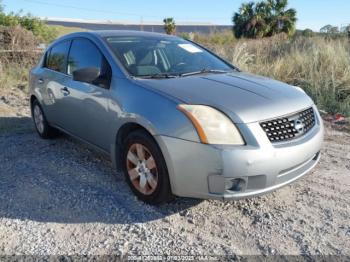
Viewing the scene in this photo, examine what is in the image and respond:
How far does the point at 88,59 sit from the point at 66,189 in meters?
1.52

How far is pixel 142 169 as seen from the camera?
3506 mm

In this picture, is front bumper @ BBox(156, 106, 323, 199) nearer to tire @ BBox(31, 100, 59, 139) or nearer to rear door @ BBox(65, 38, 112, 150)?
rear door @ BBox(65, 38, 112, 150)

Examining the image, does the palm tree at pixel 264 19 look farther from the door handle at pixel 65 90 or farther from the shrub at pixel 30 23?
the door handle at pixel 65 90

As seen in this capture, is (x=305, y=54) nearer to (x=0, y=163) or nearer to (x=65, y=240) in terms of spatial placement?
(x=0, y=163)

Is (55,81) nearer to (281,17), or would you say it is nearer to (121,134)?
(121,134)

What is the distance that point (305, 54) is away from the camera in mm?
10000

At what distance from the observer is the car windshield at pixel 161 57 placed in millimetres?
3941

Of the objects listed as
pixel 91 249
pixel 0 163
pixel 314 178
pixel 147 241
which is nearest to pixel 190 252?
pixel 147 241

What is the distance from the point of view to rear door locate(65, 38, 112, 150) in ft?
12.8

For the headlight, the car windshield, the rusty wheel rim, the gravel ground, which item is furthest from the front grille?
the car windshield

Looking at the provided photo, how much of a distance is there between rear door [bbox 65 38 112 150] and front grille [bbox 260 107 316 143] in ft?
5.41

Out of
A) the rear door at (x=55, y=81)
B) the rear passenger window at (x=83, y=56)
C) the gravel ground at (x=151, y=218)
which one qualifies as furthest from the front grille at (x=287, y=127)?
the rear door at (x=55, y=81)

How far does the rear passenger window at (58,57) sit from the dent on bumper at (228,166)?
2.41 metres

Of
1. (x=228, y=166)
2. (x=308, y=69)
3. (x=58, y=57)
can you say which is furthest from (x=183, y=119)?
(x=308, y=69)
